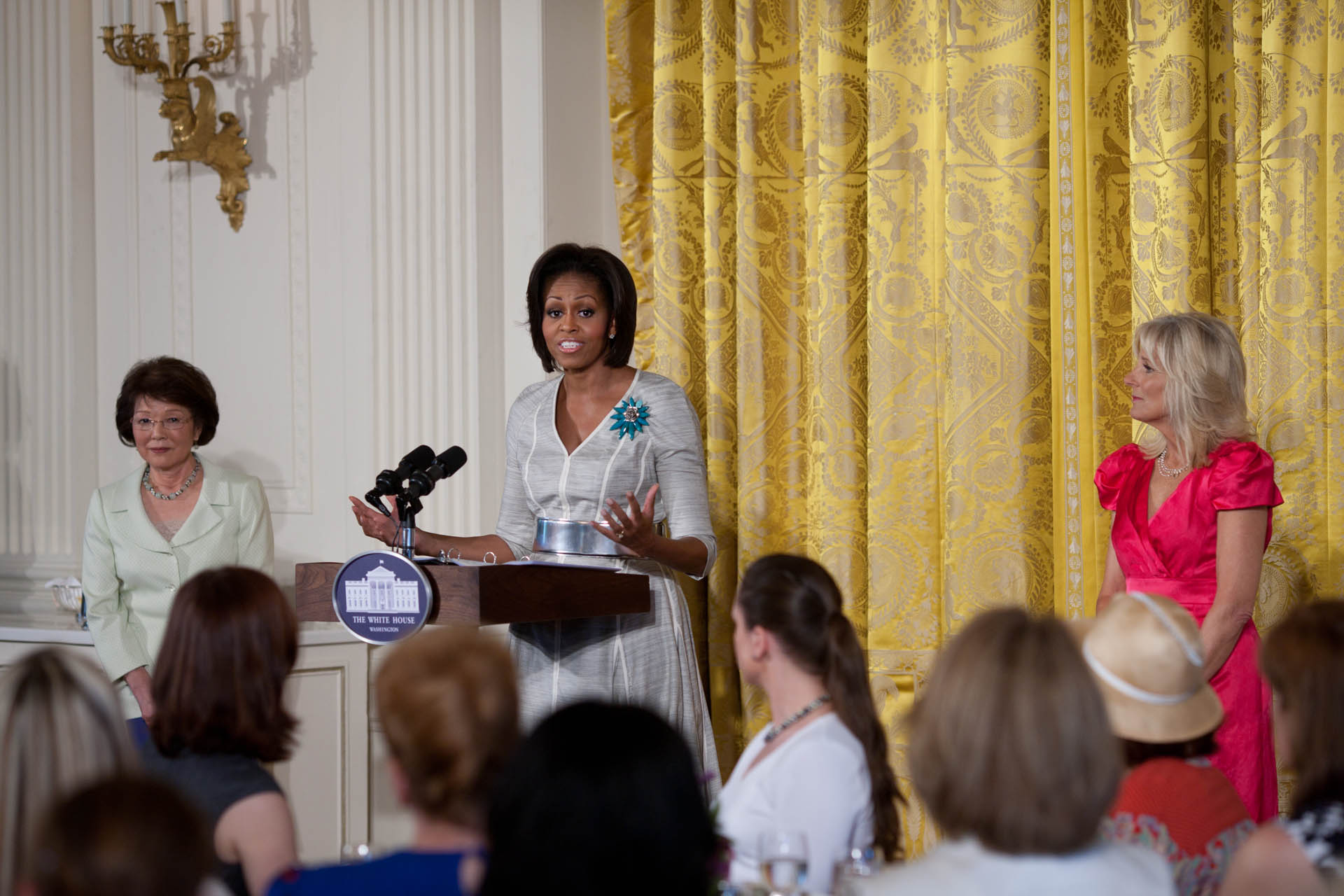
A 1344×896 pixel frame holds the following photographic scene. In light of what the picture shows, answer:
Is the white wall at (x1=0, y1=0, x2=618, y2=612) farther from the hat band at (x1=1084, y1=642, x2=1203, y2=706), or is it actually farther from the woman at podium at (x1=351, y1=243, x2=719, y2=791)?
the hat band at (x1=1084, y1=642, x2=1203, y2=706)

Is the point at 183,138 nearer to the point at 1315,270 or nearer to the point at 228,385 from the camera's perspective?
the point at 228,385

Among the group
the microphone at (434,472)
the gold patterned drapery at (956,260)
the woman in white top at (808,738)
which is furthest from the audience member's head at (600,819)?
the gold patterned drapery at (956,260)

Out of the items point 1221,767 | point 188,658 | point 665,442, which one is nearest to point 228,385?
point 665,442

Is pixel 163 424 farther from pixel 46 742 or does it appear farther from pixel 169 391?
pixel 46 742

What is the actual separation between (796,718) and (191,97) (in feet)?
11.6

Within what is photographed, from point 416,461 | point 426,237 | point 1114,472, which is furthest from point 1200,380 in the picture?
point 426,237

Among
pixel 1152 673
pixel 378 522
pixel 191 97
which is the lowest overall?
pixel 1152 673

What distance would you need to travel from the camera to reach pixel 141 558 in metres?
3.71

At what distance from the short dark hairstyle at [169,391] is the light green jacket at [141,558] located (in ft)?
0.62

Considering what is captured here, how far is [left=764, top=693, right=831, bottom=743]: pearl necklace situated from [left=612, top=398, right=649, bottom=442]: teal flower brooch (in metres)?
1.04

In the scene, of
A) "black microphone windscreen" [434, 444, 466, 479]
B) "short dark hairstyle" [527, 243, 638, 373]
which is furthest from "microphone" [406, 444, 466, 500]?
"short dark hairstyle" [527, 243, 638, 373]

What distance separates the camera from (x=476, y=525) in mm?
4188

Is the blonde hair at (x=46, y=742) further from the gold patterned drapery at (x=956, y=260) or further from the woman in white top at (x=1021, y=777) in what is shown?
the gold patterned drapery at (x=956, y=260)

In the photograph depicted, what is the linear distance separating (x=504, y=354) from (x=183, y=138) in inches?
55.4
